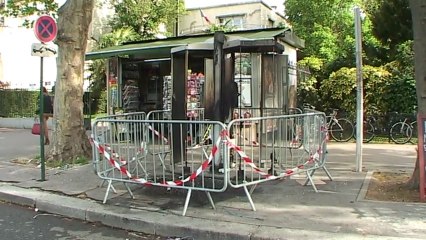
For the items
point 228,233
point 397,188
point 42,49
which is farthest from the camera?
point 42,49

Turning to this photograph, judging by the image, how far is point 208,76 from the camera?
8.47 metres

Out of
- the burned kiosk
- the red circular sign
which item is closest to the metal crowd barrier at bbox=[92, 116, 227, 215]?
the burned kiosk

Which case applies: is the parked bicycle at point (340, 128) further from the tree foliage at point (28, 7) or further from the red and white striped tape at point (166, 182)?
the tree foliage at point (28, 7)

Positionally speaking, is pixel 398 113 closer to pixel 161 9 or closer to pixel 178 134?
pixel 178 134

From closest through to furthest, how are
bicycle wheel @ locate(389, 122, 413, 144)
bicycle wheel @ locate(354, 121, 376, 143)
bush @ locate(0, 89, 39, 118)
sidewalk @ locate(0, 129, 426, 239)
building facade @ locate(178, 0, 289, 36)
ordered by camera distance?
sidewalk @ locate(0, 129, 426, 239) → bicycle wheel @ locate(389, 122, 413, 144) → bicycle wheel @ locate(354, 121, 376, 143) → bush @ locate(0, 89, 39, 118) → building facade @ locate(178, 0, 289, 36)

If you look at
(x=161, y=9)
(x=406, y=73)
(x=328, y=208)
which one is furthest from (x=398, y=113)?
(x=161, y=9)

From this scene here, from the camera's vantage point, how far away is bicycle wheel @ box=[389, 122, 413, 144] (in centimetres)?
1388

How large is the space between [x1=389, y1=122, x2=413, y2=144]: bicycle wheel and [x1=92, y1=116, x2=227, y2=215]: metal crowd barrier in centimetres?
818

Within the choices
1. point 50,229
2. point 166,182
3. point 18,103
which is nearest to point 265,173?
point 166,182

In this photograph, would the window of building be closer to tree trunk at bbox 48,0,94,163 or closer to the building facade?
the building facade

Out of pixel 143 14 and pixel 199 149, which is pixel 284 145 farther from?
pixel 143 14

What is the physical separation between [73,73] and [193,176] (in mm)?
5565

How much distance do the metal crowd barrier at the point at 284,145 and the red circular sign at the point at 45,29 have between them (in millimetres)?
4069

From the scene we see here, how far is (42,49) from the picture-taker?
8625mm
